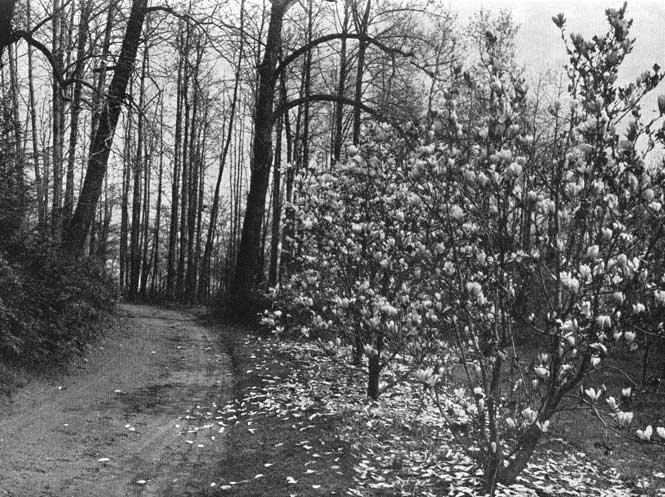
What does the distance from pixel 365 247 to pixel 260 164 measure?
7.13 metres

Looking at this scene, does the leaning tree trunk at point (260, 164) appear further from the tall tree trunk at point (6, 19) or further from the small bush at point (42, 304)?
the tall tree trunk at point (6, 19)

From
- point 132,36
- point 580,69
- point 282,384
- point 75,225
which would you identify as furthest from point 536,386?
point 132,36

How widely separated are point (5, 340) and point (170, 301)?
54.7 ft

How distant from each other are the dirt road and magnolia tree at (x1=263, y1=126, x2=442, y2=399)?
1.80 m

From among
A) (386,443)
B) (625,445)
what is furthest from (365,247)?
(625,445)

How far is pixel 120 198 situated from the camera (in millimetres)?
27531

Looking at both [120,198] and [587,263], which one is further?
[120,198]

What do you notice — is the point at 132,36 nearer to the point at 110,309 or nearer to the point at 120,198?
the point at 110,309

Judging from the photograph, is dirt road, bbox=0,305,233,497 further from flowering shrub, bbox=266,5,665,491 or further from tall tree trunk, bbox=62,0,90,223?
tall tree trunk, bbox=62,0,90,223

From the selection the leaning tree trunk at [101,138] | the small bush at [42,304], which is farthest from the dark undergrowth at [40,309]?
the leaning tree trunk at [101,138]

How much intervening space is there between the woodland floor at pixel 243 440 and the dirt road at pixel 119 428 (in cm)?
2

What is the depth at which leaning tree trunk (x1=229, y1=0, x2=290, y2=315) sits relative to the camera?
14.2m

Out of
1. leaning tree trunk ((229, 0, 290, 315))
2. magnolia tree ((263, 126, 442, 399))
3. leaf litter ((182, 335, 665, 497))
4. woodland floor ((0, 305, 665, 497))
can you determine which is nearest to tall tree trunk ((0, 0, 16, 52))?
magnolia tree ((263, 126, 442, 399))

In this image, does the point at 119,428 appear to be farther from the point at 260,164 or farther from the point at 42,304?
the point at 260,164
